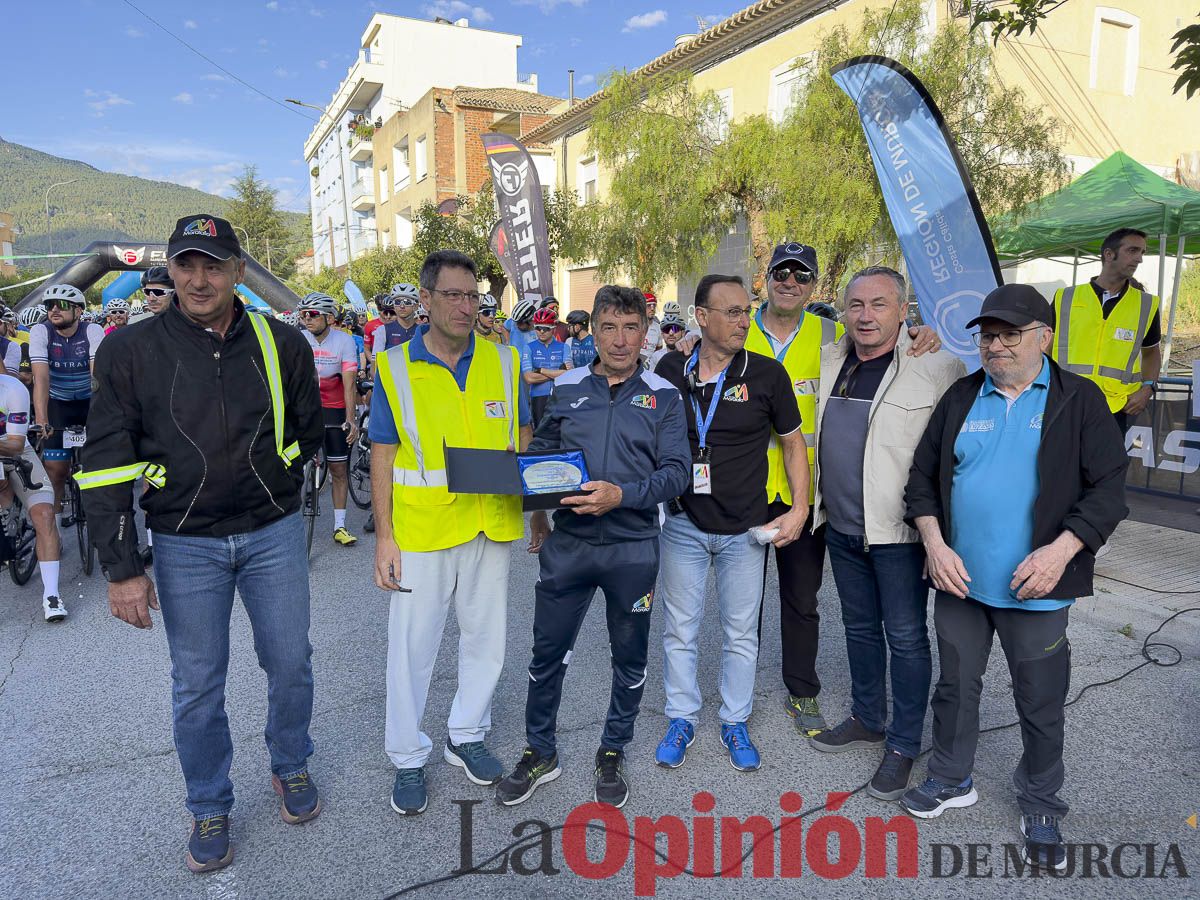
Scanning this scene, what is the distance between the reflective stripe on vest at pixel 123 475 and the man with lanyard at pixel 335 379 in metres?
4.57

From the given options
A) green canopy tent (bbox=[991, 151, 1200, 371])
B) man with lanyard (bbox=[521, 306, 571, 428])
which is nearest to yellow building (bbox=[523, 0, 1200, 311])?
green canopy tent (bbox=[991, 151, 1200, 371])

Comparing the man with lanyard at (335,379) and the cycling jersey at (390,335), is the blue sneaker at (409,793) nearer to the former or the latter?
the man with lanyard at (335,379)

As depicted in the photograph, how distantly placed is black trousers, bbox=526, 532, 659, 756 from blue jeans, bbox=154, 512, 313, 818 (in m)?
0.95

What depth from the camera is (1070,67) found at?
15.9 m

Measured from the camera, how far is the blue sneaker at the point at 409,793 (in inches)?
122

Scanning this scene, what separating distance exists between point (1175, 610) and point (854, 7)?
14.1 m

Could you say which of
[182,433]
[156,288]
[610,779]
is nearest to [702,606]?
[610,779]

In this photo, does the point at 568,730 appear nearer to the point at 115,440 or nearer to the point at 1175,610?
the point at 115,440

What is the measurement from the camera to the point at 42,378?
6.80 metres

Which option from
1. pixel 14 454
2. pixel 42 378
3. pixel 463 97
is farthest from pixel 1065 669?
pixel 463 97

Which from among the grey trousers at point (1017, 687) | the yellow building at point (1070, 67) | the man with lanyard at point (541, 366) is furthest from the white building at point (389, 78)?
the grey trousers at point (1017, 687)

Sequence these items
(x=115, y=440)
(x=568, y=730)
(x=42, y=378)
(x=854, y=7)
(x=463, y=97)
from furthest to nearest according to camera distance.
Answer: (x=463, y=97) < (x=854, y=7) < (x=42, y=378) < (x=568, y=730) < (x=115, y=440)

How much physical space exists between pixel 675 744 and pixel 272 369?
93.0 inches

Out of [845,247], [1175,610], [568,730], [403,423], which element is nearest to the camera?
[403,423]
